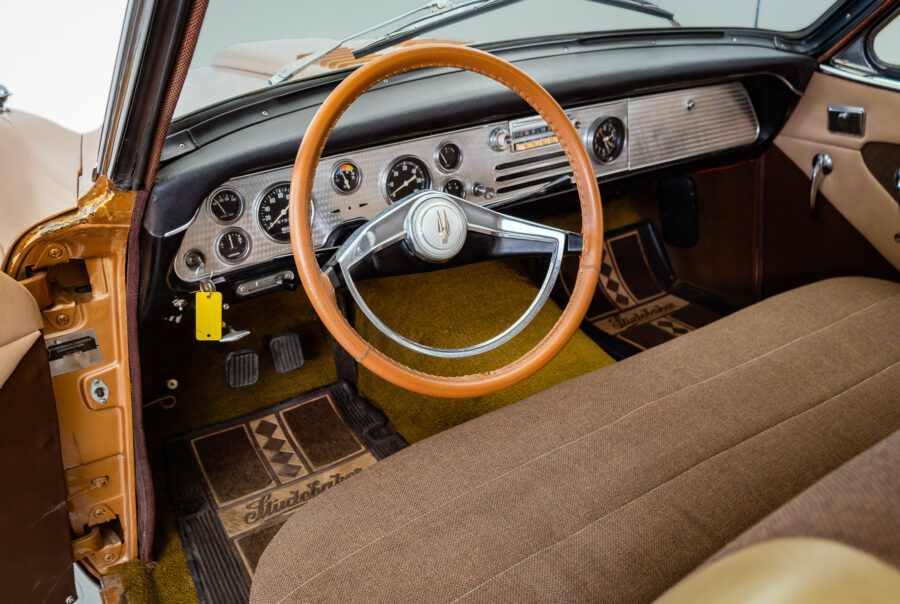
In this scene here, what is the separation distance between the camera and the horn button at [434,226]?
3.94ft

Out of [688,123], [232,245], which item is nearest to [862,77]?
[688,123]

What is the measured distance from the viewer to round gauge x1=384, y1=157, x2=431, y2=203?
1.54 metres

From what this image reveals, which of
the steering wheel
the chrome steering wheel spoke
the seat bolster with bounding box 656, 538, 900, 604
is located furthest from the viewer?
the chrome steering wheel spoke

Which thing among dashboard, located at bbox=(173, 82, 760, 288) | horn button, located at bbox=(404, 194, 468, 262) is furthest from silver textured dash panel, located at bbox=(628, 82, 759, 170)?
horn button, located at bbox=(404, 194, 468, 262)

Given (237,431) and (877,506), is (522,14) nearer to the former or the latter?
(237,431)

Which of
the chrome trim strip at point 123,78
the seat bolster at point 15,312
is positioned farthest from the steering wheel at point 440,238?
the seat bolster at point 15,312

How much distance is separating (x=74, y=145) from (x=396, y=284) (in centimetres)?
111

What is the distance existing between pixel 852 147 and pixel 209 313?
1.96 metres

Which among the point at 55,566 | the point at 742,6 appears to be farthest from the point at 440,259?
the point at 742,6

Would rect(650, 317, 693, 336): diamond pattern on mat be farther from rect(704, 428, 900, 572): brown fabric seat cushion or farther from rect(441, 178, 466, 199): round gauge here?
rect(704, 428, 900, 572): brown fabric seat cushion

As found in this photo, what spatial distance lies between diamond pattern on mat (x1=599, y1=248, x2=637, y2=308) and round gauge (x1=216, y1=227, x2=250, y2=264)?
143cm

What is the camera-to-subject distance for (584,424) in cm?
109

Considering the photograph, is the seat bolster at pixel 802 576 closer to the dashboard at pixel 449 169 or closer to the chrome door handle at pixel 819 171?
the dashboard at pixel 449 169

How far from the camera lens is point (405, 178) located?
1562mm
